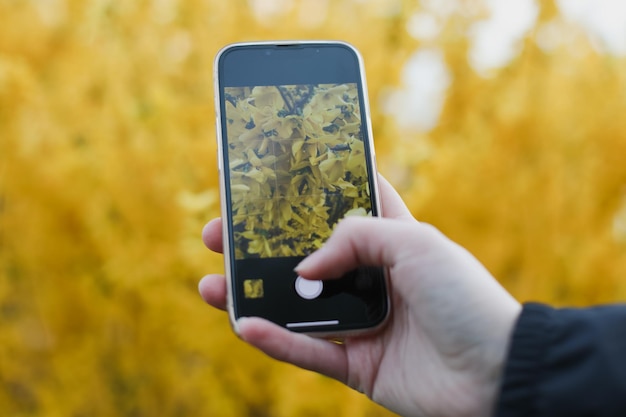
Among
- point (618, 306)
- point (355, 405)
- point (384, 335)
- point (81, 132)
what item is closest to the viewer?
point (618, 306)

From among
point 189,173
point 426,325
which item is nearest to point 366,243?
point 426,325

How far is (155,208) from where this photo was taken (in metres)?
1.59

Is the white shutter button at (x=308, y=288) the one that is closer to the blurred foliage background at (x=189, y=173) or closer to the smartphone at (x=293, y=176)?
the smartphone at (x=293, y=176)

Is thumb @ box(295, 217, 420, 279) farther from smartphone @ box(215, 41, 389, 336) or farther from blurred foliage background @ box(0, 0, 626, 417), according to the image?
blurred foliage background @ box(0, 0, 626, 417)

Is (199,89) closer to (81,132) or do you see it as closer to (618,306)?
(81,132)

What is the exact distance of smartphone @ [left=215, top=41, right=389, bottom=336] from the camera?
0.77 metres

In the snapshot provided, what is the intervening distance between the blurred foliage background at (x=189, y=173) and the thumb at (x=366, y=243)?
0.85m

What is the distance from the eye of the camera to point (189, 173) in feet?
5.14

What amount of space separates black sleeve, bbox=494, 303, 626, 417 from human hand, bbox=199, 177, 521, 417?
43 millimetres

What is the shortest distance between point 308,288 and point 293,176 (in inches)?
5.6

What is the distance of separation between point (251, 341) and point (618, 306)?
335 mm

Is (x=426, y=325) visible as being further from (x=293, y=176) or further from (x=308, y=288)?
(x=293, y=176)

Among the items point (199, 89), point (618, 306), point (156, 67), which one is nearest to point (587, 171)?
point (199, 89)

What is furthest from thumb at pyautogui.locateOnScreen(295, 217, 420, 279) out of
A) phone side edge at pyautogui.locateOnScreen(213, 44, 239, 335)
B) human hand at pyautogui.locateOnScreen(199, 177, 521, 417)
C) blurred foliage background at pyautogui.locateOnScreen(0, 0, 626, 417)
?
blurred foliage background at pyautogui.locateOnScreen(0, 0, 626, 417)
